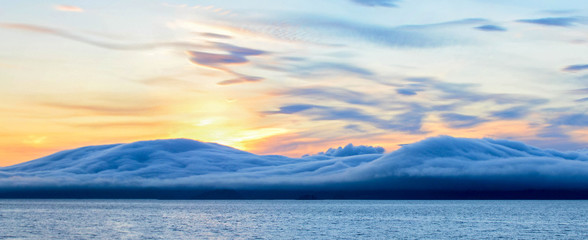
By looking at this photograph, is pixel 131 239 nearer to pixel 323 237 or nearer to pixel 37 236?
pixel 37 236

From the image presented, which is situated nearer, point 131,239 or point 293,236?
point 131,239

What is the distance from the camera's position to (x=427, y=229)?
608 feet

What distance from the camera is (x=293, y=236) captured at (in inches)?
6245

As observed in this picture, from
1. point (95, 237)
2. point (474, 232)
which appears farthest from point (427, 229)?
point (95, 237)

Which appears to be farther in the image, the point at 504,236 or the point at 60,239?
the point at 504,236

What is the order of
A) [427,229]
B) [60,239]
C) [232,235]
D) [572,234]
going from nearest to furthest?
[60,239]
[232,235]
[572,234]
[427,229]

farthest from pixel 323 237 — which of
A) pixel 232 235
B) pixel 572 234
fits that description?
pixel 572 234

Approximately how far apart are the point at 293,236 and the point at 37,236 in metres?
62.3

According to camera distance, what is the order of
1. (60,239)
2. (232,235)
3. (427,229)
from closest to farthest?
(60,239) < (232,235) < (427,229)

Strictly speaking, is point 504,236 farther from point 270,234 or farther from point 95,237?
point 95,237

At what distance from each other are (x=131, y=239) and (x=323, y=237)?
4668cm

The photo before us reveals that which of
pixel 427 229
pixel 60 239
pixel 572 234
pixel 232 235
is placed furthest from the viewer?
pixel 427 229

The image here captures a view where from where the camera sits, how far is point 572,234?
166875 mm

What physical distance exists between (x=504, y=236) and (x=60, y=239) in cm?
10921
